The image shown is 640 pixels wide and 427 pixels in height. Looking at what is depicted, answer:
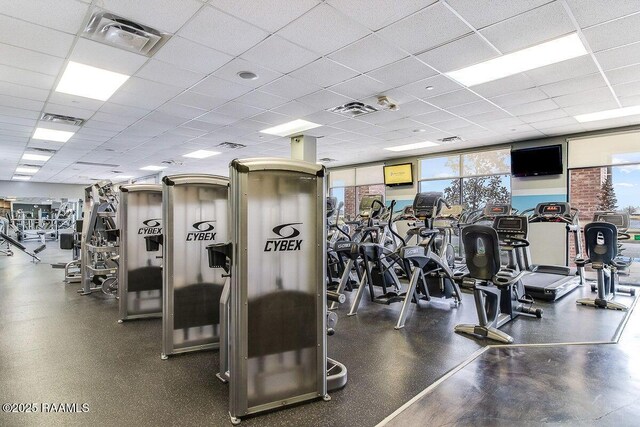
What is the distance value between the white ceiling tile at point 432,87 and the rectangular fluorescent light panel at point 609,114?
3.05m

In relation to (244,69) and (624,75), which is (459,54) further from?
(244,69)

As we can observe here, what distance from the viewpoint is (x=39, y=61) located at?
406 cm

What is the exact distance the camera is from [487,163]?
895cm

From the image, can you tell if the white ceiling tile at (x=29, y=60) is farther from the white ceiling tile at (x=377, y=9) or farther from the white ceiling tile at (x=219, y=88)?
the white ceiling tile at (x=377, y=9)

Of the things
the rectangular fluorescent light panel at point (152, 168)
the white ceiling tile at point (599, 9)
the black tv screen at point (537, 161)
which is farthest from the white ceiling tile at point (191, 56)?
the rectangular fluorescent light panel at point (152, 168)

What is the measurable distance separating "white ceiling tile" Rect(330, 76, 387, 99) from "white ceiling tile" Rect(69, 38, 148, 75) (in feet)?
8.17

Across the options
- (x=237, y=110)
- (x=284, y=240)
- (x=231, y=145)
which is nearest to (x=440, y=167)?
(x=231, y=145)

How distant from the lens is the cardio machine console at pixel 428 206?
475 centimetres

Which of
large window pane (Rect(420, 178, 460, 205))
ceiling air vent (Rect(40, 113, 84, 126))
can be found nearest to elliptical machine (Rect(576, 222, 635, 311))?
large window pane (Rect(420, 178, 460, 205))

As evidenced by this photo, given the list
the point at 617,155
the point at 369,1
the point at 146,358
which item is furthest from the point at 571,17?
the point at 617,155

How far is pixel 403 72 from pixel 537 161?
5329mm

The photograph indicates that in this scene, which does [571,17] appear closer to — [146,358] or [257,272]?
[257,272]

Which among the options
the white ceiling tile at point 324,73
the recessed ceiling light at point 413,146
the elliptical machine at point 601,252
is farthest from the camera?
the recessed ceiling light at point 413,146

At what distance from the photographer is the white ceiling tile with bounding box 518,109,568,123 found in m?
6.03
